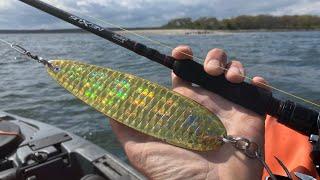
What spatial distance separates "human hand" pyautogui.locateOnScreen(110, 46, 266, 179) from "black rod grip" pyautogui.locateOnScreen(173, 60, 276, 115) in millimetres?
43

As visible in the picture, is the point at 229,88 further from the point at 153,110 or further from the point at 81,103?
the point at 81,103

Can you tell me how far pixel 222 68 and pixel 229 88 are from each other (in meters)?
0.12

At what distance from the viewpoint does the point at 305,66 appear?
18.5 metres

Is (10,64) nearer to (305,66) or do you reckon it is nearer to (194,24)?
(305,66)

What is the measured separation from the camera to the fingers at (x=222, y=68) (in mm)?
2469

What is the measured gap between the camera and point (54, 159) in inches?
179

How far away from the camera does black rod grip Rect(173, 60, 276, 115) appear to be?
2432mm

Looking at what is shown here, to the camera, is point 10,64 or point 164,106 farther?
point 10,64

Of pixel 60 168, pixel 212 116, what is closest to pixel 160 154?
pixel 212 116

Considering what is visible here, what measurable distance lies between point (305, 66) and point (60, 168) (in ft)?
51.6

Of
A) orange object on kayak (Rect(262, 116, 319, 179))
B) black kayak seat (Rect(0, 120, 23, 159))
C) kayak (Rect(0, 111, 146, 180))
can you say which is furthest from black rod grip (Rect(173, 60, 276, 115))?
black kayak seat (Rect(0, 120, 23, 159))

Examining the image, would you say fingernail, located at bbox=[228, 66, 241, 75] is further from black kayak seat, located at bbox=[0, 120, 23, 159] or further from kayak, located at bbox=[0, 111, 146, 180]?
black kayak seat, located at bbox=[0, 120, 23, 159]

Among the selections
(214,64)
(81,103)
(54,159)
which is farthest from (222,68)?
(81,103)

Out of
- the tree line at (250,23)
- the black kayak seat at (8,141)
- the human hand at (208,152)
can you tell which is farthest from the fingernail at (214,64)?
the tree line at (250,23)
